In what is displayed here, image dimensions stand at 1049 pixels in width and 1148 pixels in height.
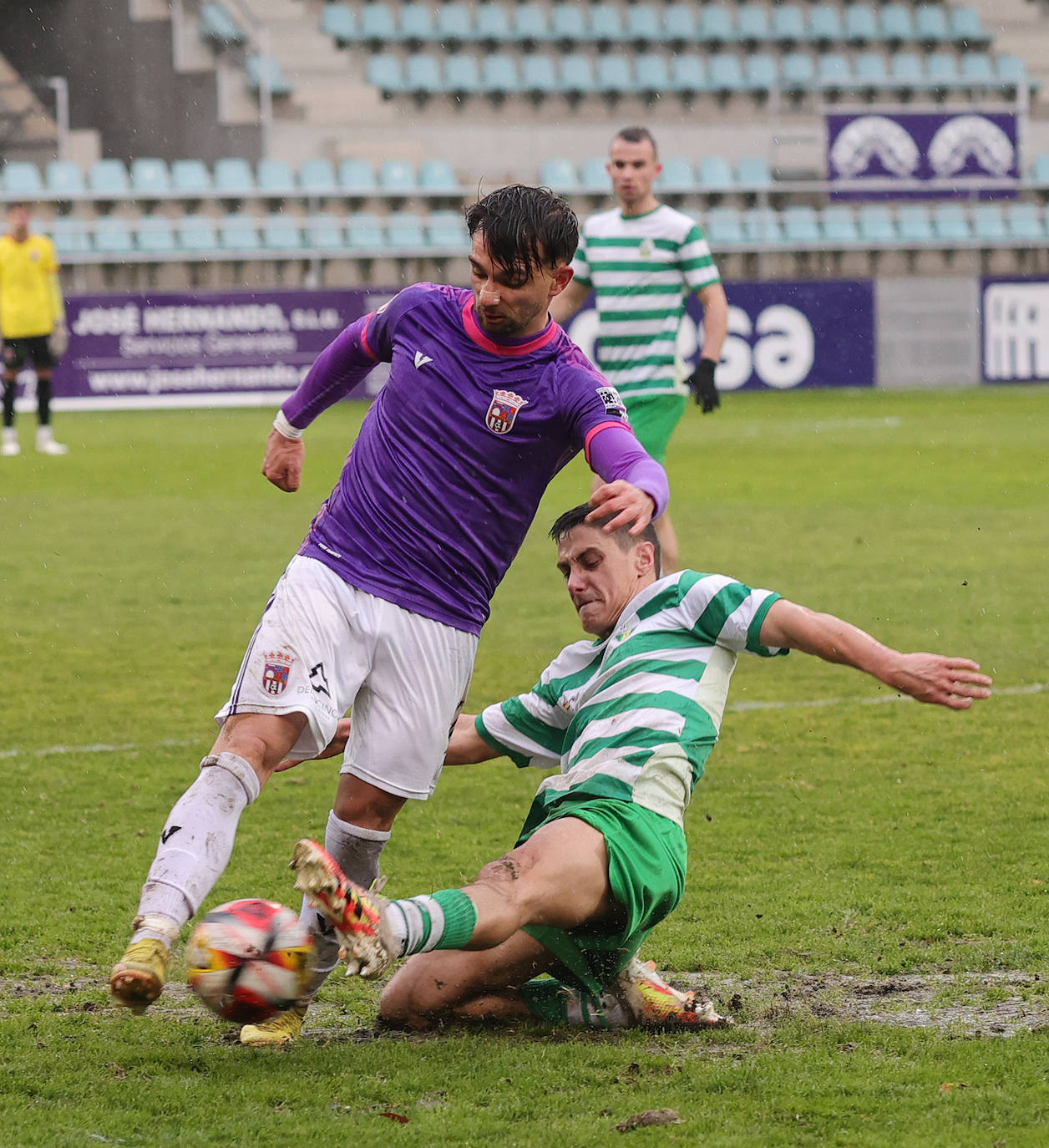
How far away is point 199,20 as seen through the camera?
26281mm

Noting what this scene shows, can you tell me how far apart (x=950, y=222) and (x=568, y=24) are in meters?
7.03

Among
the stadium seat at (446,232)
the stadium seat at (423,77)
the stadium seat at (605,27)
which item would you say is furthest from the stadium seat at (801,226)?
the stadium seat at (423,77)

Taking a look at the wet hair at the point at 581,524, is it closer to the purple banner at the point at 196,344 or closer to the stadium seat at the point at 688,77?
the purple banner at the point at 196,344

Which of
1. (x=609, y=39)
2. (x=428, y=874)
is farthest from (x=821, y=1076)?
(x=609, y=39)

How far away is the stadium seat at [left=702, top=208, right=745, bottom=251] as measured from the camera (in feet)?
81.9

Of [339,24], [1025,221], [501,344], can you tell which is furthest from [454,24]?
[501,344]

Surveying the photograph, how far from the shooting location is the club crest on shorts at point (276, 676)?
3.35m

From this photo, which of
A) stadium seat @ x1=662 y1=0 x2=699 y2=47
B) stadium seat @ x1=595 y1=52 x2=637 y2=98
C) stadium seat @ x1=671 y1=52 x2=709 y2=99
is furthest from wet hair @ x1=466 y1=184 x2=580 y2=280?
stadium seat @ x1=662 y1=0 x2=699 y2=47

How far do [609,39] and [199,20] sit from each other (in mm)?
6637

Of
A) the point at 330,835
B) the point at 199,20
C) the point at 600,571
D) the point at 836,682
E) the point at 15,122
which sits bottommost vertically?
the point at 836,682

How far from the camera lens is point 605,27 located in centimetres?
2823

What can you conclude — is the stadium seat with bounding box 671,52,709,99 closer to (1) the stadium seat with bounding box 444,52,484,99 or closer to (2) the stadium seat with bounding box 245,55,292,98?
(1) the stadium seat with bounding box 444,52,484,99

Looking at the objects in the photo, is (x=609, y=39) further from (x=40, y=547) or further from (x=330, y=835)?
(x=330, y=835)

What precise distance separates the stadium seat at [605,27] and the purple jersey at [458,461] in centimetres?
2571
